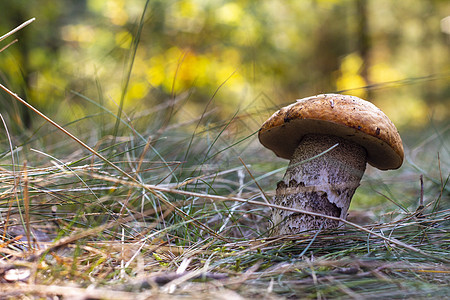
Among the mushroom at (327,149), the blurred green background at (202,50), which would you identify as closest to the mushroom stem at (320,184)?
the mushroom at (327,149)

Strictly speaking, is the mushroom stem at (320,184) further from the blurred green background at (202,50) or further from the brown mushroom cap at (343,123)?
the blurred green background at (202,50)

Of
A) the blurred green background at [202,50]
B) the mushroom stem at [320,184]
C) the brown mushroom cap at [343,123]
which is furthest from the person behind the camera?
the blurred green background at [202,50]

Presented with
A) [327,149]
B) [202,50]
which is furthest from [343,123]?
[202,50]

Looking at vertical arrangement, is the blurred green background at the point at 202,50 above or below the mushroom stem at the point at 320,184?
above

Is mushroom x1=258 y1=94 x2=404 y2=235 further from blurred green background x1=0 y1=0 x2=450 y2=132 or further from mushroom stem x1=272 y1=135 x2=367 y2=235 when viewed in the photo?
blurred green background x1=0 y1=0 x2=450 y2=132

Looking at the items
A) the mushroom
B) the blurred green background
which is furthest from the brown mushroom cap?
the blurred green background

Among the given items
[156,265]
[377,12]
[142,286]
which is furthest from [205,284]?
[377,12]

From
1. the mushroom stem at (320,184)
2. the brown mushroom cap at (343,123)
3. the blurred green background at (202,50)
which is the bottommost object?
the mushroom stem at (320,184)
